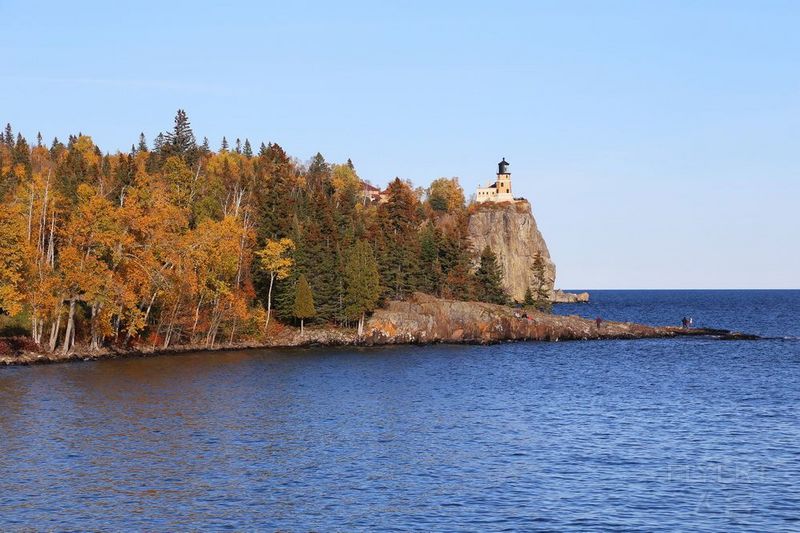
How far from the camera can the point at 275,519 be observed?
30953mm

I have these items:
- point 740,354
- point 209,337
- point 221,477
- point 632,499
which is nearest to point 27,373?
point 209,337

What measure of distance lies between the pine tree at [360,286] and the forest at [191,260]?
186mm

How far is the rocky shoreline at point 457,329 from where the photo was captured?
112062mm

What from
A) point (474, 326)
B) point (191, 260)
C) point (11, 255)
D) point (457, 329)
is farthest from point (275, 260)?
point (11, 255)

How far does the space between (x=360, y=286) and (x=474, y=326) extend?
19.3 metres

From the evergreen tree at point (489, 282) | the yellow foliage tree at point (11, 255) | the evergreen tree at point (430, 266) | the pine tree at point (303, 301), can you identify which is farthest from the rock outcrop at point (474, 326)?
the yellow foliage tree at point (11, 255)

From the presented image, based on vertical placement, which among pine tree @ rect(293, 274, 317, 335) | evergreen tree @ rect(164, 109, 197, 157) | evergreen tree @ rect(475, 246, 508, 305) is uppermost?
evergreen tree @ rect(164, 109, 197, 157)

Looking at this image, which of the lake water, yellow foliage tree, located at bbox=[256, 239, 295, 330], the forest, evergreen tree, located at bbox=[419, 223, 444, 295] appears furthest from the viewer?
evergreen tree, located at bbox=[419, 223, 444, 295]

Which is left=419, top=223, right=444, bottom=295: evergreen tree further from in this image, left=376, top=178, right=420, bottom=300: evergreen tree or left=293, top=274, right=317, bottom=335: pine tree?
left=293, top=274, right=317, bottom=335: pine tree

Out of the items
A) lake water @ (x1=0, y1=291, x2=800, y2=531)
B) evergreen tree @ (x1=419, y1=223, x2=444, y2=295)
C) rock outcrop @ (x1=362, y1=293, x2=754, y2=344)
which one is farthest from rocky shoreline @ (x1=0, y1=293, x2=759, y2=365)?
lake water @ (x1=0, y1=291, x2=800, y2=531)

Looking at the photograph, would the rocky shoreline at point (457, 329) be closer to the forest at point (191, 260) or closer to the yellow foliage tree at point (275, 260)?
the forest at point (191, 260)

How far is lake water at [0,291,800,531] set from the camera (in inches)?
1244

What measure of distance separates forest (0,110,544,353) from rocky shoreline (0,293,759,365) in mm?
2323

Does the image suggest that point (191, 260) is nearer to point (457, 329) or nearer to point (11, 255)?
point (11, 255)
